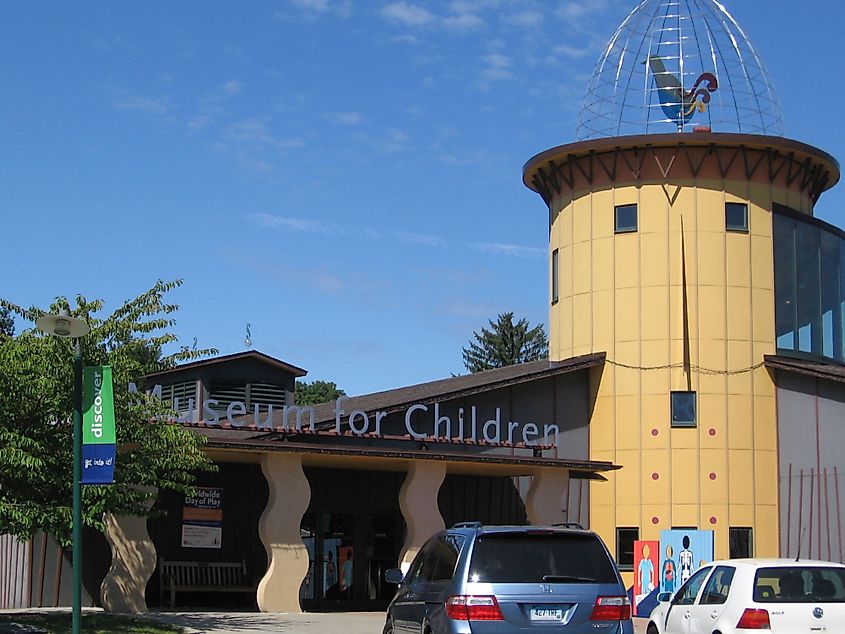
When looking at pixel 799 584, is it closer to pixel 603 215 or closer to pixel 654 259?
pixel 654 259

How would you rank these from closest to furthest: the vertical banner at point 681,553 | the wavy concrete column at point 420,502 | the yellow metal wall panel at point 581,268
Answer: the vertical banner at point 681,553 → the wavy concrete column at point 420,502 → the yellow metal wall panel at point 581,268

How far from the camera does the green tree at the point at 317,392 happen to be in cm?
9466

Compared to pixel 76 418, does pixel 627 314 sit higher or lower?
higher

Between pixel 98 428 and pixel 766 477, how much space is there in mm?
20198

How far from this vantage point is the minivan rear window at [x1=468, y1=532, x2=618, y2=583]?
13258 millimetres

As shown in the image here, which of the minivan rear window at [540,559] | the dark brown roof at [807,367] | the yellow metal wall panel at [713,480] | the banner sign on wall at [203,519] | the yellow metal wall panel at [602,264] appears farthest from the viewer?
the yellow metal wall panel at [602,264]

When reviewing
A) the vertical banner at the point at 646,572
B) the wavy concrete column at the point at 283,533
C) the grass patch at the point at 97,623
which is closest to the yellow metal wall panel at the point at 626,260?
the vertical banner at the point at 646,572

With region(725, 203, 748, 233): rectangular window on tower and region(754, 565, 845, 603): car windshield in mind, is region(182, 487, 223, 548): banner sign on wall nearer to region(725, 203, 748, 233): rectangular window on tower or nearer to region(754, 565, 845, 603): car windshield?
region(725, 203, 748, 233): rectangular window on tower

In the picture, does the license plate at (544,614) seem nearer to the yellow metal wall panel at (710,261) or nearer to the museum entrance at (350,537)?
the museum entrance at (350,537)

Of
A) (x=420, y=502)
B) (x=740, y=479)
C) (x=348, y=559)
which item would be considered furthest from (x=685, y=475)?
(x=348, y=559)

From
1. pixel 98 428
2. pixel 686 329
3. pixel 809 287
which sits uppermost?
pixel 809 287

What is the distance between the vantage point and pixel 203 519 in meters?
28.7

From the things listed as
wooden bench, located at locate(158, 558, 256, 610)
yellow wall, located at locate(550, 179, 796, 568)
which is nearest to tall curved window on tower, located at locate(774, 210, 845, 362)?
yellow wall, located at locate(550, 179, 796, 568)

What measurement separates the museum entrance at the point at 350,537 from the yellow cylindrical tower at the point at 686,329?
569cm
